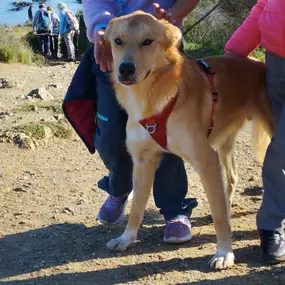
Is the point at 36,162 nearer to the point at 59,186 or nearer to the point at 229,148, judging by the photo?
the point at 59,186

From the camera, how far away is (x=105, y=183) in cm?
398

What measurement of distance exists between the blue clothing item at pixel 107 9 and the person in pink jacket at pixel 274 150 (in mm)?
532

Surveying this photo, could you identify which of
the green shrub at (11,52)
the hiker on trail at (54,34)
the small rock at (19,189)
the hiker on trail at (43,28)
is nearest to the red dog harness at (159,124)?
the small rock at (19,189)

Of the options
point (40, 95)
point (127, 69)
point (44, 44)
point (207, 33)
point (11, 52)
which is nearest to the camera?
point (127, 69)

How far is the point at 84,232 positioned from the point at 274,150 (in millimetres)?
1333

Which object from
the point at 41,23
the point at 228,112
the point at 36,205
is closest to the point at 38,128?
the point at 36,205

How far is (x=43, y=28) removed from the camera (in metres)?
20.5

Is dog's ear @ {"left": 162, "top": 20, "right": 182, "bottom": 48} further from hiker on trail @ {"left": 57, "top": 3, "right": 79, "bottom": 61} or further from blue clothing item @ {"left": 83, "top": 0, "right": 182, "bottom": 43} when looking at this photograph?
hiker on trail @ {"left": 57, "top": 3, "right": 79, "bottom": 61}

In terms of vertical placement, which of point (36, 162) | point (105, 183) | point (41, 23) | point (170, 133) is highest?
point (170, 133)

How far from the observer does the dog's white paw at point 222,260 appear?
3.15 meters

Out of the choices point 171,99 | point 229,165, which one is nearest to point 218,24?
point 229,165

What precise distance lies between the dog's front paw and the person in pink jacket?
30.6 inches

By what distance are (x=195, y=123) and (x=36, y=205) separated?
156 centimetres

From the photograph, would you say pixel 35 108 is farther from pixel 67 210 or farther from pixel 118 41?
pixel 118 41
